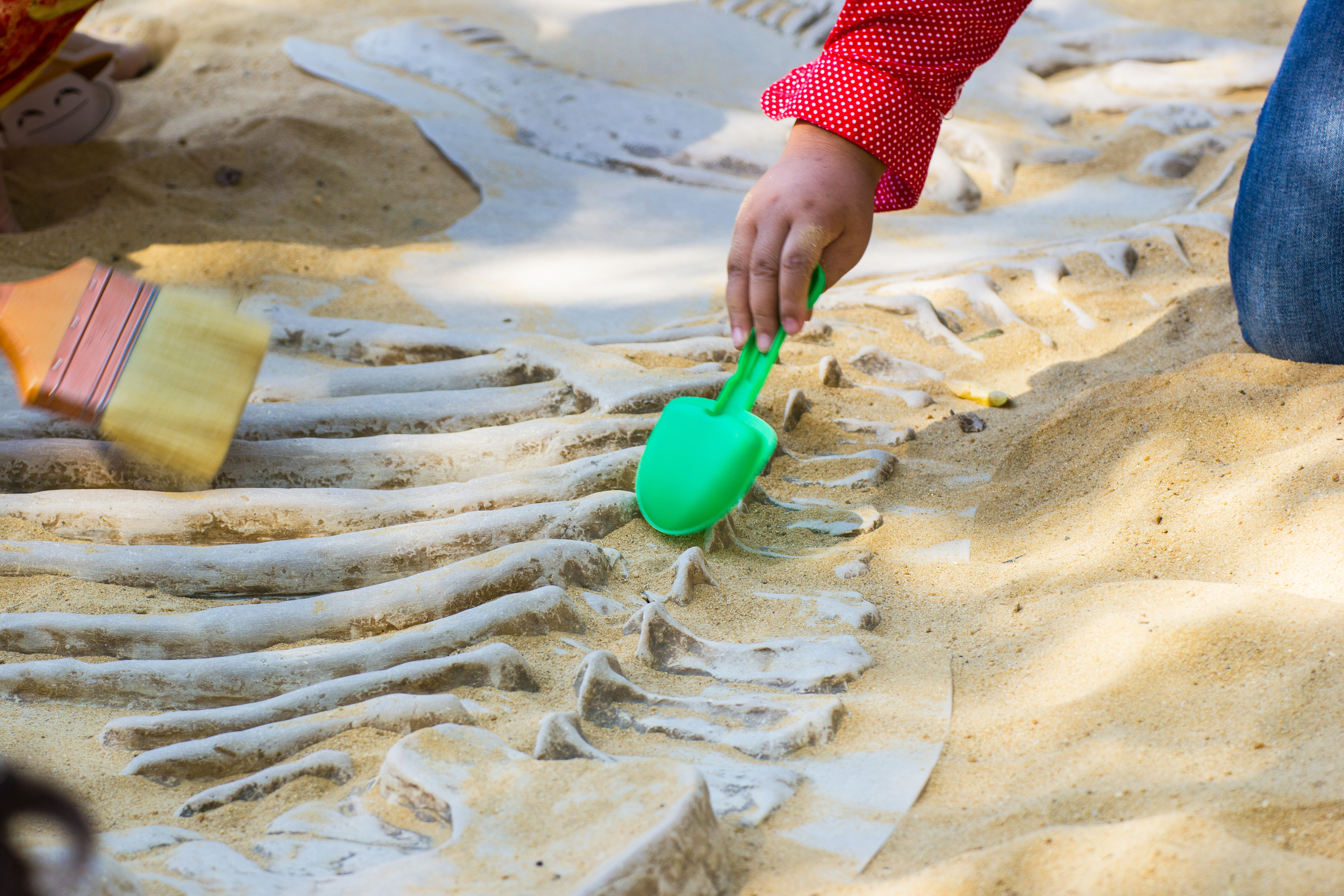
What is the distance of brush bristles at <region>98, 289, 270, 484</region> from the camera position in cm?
149

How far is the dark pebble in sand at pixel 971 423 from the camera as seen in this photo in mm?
1941

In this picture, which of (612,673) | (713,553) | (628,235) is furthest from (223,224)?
(612,673)

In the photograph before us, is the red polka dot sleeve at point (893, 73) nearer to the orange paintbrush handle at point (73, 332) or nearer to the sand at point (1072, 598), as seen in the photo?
the sand at point (1072, 598)

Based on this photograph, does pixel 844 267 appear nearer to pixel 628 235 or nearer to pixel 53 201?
pixel 628 235

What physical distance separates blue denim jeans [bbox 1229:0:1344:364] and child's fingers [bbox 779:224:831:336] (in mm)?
1037

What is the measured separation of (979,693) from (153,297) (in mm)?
1358

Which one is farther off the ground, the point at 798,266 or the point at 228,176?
the point at 798,266

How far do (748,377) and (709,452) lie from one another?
12cm

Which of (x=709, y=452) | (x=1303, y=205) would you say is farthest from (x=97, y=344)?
(x=1303, y=205)

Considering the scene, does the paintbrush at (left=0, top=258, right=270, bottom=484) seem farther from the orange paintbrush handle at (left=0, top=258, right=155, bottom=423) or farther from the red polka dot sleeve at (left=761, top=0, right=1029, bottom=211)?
the red polka dot sleeve at (left=761, top=0, right=1029, bottom=211)

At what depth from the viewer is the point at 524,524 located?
4.86ft

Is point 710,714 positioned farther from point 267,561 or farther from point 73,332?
point 73,332

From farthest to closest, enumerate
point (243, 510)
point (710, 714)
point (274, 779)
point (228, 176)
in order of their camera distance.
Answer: point (228, 176), point (243, 510), point (710, 714), point (274, 779)

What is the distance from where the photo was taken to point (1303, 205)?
5.77 ft
